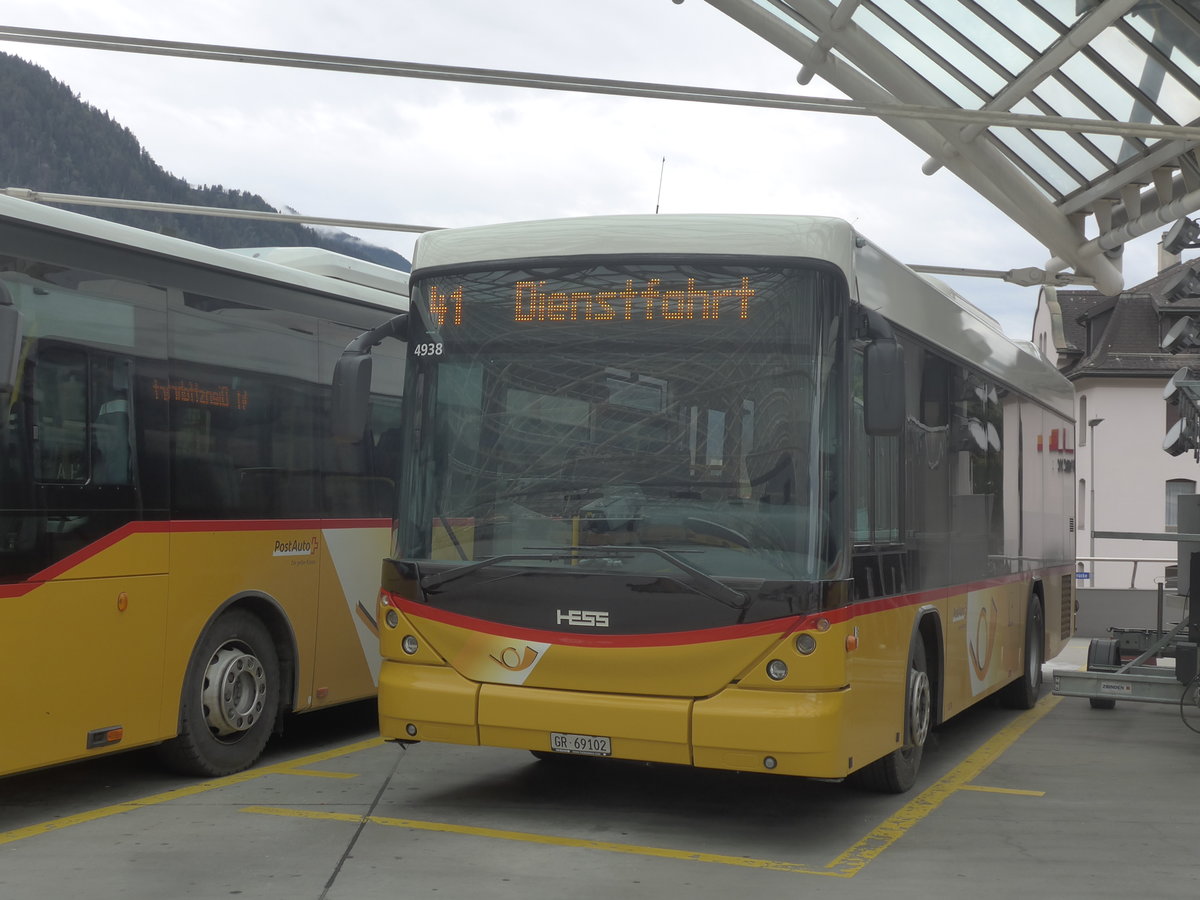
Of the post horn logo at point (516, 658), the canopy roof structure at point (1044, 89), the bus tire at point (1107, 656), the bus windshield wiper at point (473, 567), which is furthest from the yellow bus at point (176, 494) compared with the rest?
the bus tire at point (1107, 656)

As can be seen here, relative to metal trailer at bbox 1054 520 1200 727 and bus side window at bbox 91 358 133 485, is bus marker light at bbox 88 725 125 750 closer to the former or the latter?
bus side window at bbox 91 358 133 485

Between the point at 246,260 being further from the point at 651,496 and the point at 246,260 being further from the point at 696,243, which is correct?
the point at 651,496

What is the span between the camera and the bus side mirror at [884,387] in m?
7.30

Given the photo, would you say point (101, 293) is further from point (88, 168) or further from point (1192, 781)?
point (88, 168)

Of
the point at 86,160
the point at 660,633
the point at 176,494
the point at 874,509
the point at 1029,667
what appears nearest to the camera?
the point at 660,633

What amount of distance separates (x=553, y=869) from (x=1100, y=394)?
52279mm

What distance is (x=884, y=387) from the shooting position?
730 centimetres

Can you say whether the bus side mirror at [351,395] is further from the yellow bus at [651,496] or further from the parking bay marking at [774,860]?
the parking bay marking at [774,860]

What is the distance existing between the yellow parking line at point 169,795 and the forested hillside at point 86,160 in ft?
543

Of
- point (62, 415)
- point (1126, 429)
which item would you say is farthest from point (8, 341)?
point (1126, 429)

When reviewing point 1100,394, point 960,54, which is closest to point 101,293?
point 960,54

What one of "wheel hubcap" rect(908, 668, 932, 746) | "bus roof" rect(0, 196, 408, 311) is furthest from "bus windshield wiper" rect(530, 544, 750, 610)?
"bus roof" rect(0, 196, 408, 311)

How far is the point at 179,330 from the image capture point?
29.4 feet

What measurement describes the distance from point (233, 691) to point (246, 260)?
2719 mm
